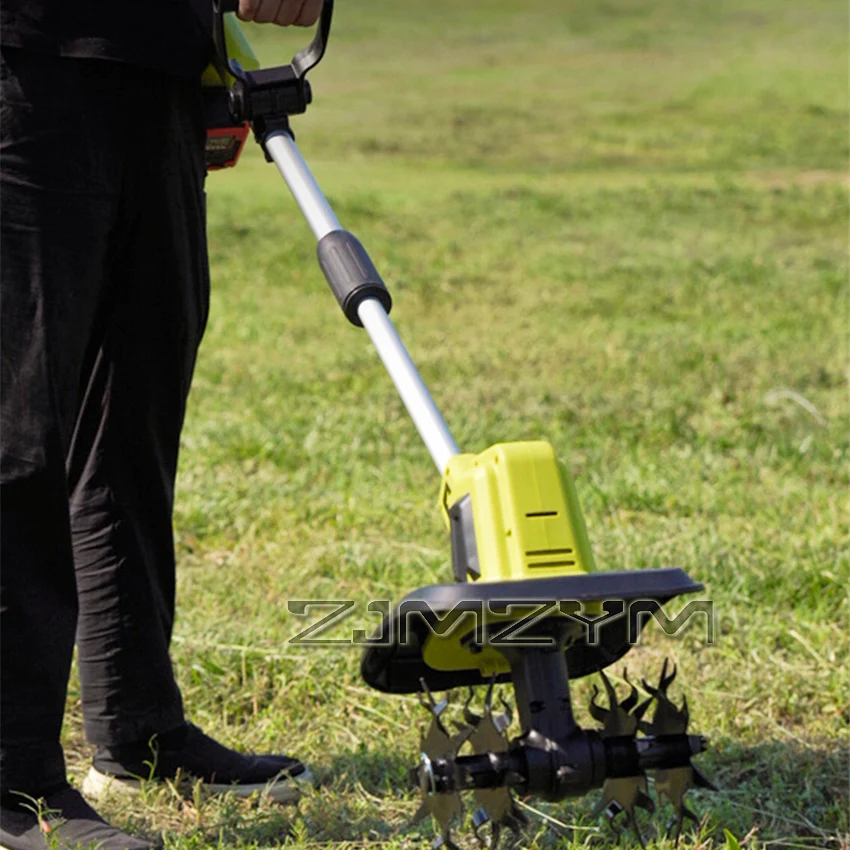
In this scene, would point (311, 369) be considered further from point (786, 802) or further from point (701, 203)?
point (701, 203)

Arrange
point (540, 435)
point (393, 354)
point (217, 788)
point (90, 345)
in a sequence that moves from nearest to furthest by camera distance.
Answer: point (393, 354), point (90, 345), point (217, 788), point (540, 435)

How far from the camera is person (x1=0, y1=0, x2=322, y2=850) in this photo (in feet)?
6.89

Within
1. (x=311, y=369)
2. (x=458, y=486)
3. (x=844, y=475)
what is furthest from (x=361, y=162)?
(x=458, y=486)

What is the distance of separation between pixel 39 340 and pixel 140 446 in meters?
0.36

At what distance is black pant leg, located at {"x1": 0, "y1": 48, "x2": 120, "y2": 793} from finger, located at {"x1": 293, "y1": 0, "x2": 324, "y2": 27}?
311 millimetres

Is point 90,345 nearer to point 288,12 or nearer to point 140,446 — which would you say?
point 140,446

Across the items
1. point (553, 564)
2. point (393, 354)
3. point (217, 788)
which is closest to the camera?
point (553, 564)

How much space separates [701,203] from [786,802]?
330 inches

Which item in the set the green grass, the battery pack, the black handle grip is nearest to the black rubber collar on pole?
the black handle grip

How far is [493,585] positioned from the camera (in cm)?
159

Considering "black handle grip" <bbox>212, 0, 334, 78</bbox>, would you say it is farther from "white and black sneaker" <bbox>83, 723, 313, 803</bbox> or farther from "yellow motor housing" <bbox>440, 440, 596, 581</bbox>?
"white and black sneaker" <bbox>83, 723, 313, 803</bbox>

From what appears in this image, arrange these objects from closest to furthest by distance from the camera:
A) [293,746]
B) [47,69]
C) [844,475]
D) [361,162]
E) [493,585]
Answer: [493,585] → [47,69] → [293,746] → [844,475] → [361,162]

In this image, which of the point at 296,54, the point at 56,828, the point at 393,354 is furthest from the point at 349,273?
the point at 56,828

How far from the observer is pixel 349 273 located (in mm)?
2029
